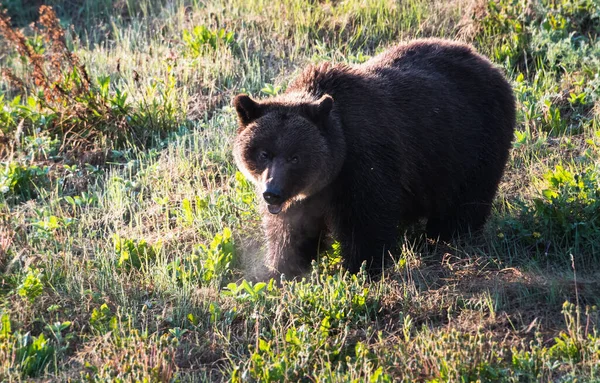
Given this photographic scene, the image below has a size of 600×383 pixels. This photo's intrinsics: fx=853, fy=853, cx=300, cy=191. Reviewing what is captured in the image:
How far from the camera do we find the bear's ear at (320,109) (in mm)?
6293

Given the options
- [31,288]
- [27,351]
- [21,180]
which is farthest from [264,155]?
[21,180]

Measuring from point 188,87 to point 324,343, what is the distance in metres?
5.44

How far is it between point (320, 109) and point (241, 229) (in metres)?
1.78

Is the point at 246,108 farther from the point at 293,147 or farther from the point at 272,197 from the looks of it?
the point at 272,197

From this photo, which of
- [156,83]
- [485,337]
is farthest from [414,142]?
[156,83]

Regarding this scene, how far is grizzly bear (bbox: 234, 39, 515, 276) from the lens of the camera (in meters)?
6.40

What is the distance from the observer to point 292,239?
680cm

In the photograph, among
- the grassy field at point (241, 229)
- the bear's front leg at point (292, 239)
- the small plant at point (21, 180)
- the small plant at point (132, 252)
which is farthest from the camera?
the small plant at point (21, 180)

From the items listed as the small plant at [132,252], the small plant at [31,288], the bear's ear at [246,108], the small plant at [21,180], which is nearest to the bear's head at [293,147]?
the bear's ear at [246,108]

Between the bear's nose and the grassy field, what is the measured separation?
623mm

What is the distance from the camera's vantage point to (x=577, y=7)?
10242mm

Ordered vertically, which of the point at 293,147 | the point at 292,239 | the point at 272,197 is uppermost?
the point at 293,147

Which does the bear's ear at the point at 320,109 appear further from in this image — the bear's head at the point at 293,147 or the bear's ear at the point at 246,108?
the bear's ear at the point at 246,108

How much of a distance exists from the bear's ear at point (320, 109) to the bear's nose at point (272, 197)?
0.66 meters
